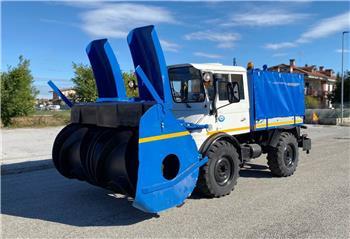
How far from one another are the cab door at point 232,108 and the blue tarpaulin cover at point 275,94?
0.69 feet

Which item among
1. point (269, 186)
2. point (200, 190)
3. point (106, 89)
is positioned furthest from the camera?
point (269, 186)

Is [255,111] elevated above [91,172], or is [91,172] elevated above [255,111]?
[255,111]

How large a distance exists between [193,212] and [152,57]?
2.55 meters

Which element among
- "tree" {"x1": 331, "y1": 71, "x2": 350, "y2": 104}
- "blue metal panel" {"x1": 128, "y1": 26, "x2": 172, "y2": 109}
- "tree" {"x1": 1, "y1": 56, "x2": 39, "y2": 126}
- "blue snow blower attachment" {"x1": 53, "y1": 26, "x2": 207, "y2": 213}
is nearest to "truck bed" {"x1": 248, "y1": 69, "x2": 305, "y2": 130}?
"blue snow blower attachment" {"x1": 53, "y1": 26, "x2": 207, "y2": 213}

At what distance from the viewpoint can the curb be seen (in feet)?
31.4

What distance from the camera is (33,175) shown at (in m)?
9.13

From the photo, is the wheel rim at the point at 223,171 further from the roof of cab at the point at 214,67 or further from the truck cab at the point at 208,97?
the roof of cab at the point at 214,67

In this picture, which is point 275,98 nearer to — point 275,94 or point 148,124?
point 275,94

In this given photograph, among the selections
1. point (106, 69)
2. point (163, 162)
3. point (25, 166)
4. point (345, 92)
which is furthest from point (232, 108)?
point (345, 92)

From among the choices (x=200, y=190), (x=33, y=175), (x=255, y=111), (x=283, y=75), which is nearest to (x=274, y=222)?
(x=200, y=190)

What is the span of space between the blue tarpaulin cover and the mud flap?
99.9 inches

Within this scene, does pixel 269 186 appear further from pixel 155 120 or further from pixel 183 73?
pixel 155 120

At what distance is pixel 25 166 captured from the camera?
33.2ft

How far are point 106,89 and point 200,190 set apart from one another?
2.56 metres
